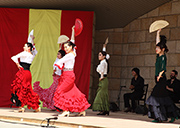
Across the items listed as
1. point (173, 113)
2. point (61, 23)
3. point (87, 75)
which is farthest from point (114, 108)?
point (173, 113)

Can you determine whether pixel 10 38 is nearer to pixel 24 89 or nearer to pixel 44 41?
pixel 44 41

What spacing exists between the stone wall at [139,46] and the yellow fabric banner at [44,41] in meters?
1.59

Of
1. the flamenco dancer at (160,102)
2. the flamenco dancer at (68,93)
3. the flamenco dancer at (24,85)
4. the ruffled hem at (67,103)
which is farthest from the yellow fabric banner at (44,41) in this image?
the flamenco dancer at (160,102)

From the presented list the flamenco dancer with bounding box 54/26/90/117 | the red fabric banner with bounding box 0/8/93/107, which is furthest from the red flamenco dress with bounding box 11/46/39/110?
the red fabric banner with bounding box 0/8/93/107

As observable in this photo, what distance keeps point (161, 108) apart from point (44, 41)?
466cm

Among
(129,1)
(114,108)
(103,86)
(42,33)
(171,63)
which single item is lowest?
(114,108)

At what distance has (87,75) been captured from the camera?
28.9 feet

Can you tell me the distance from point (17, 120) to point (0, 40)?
14.7 feet

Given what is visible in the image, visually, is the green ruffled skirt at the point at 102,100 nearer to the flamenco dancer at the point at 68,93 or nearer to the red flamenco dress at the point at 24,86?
the flamenco dancer at the point at 68,93

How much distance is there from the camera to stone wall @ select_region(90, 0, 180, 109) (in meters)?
9.43

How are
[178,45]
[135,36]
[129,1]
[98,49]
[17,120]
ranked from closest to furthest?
[17,120]
[129,1]
[178,45]
[135,36]
[98,49]

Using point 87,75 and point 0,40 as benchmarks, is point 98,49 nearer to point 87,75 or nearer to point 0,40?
point 87,75

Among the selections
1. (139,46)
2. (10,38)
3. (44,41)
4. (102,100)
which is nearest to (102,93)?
(102,100)

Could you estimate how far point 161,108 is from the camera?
207 inches
